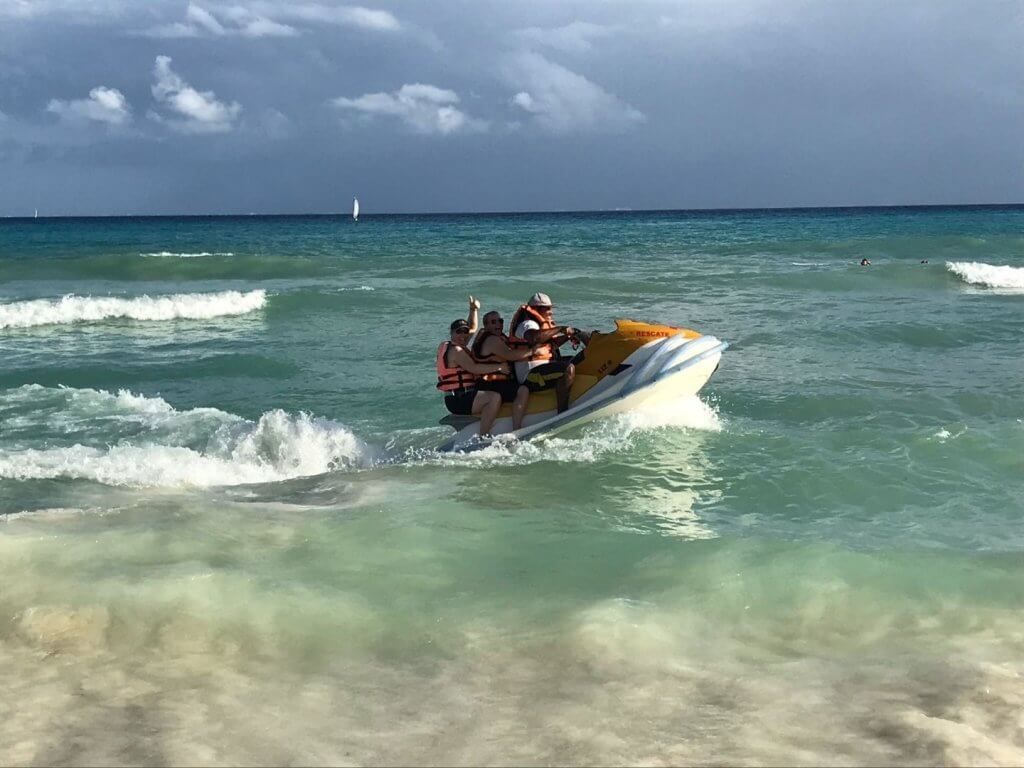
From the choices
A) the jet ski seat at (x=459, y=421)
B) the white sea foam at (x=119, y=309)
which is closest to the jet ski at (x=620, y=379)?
the jet ski seat at (x=459, y=421)

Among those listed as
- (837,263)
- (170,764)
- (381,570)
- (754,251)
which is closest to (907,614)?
(381,570)

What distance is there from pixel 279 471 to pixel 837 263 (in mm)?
24917

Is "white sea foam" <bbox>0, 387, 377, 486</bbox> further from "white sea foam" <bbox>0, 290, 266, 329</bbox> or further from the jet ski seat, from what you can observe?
"white sea foam" <bbox>0, 290, 266, 329</bbox>

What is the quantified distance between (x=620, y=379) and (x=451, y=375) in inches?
53.1

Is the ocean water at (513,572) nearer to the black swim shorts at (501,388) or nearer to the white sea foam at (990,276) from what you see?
the black swim shorts at (501,388)

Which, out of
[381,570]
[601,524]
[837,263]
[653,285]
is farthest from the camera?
[837,263]

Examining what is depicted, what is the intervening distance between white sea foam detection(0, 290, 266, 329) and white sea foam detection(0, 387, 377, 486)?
10.5m

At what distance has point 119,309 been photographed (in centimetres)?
2089

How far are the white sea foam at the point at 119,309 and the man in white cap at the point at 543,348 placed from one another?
43.4 feet

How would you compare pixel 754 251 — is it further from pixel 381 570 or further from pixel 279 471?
pixel 381 570

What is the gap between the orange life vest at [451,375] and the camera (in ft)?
28.3

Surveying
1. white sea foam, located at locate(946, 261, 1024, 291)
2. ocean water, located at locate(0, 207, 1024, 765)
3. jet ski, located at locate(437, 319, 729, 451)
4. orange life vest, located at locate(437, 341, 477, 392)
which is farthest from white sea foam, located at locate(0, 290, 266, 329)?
white sea foam, located at locate(946, 261, 1024, 291)

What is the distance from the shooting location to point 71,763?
356cm

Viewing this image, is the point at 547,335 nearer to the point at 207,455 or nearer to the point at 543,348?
the point at 543,348
